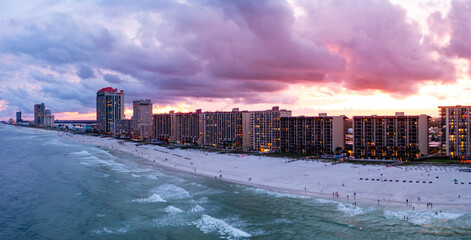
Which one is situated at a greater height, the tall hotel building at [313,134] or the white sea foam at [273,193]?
the tall hotel building at [313,134]

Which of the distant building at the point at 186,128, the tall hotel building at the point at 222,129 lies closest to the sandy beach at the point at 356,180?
the tall hotel building at the point at 222,129

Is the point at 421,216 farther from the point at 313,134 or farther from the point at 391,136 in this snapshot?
the point at 313,134

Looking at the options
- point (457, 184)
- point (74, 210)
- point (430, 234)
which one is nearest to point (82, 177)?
point (74, 210)

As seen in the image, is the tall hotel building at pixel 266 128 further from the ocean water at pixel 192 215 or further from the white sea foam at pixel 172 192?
the white sea foam at pixel 172 192

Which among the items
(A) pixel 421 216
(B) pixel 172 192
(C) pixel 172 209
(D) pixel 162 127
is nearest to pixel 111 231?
(C) pixel 172 209

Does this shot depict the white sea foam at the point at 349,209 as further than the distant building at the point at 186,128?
No

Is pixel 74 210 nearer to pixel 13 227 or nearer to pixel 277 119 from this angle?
pixel 13 227
